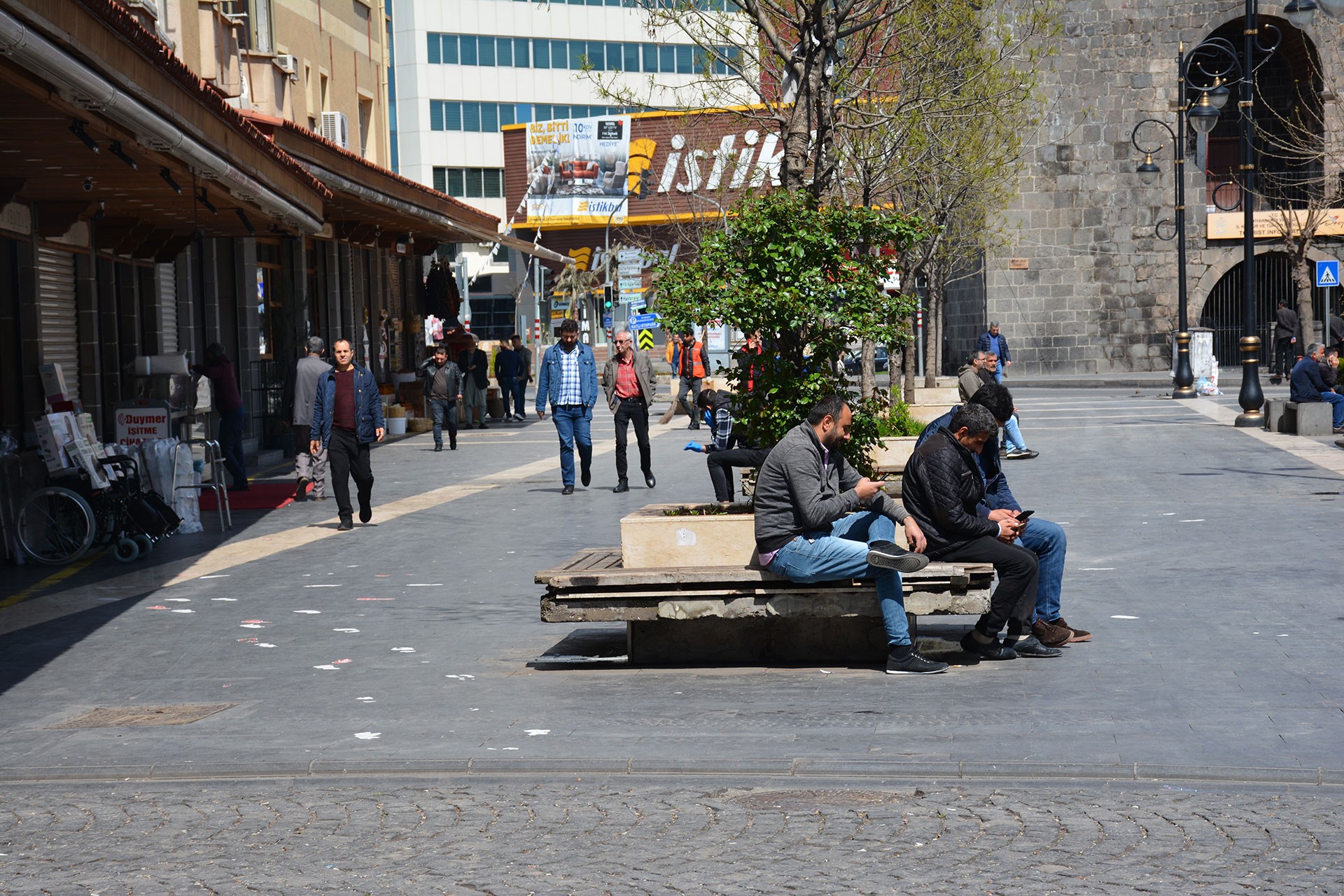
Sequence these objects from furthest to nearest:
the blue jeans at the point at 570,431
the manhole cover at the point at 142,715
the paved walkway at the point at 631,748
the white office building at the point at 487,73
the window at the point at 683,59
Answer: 1. the white office building at the point at 487,73
2. the window at the point at 683,59
3. the blue jeans at the point at 570,431
4. the manhole cover at the point at 142,715
5. the paved walkway at the point at 631,748

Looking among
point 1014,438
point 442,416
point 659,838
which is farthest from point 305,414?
point 659,838

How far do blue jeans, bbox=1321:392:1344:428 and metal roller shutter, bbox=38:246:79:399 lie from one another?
53.1 ft

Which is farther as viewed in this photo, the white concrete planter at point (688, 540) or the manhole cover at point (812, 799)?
the white concrete planter at point (688, 540)

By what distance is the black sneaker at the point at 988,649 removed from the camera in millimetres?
8180

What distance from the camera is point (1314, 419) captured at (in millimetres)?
22422

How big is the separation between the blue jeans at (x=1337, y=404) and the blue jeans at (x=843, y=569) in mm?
16636

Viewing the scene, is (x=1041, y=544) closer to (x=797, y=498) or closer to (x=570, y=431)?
(x=797, y=498)

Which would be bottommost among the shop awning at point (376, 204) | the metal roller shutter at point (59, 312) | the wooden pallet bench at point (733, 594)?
the wooden pallet bench at point (733, 594)

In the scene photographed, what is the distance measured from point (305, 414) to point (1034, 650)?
1125 centimetres

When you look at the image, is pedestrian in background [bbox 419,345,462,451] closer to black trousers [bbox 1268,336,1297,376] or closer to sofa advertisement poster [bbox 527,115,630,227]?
black trousers [bbox 1268,336,1297,376]

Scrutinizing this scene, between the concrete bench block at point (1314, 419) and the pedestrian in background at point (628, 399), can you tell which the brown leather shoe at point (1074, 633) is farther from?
the concrete bench block at point (1314, 419)

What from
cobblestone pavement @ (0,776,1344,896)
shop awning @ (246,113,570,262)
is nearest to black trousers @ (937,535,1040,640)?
cobblestone pavement @ (0,776,1344,896)

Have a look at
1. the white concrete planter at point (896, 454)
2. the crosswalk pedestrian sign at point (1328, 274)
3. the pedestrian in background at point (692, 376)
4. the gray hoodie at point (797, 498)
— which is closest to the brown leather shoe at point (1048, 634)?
the gray hoodie at point (797, 498)

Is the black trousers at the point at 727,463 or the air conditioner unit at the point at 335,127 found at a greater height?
the air conditioner unit at the point at 335,127
